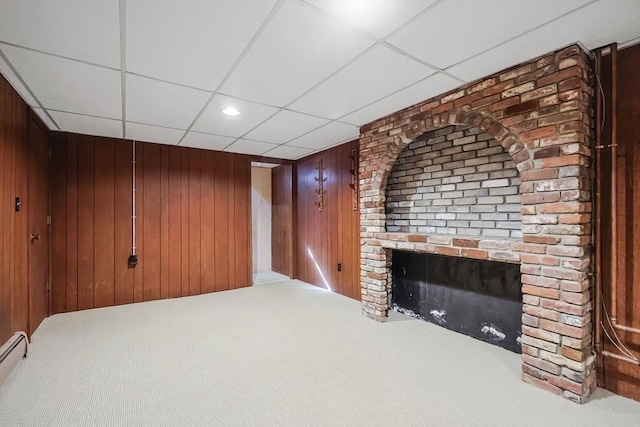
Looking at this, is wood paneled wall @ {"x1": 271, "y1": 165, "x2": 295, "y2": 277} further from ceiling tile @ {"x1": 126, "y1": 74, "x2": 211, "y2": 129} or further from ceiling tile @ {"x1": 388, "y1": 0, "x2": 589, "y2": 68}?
ceiling tile @ {"x1": 388, "y1": 0, "x2": 589, "y2": 68}

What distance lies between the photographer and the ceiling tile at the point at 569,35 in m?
1.62

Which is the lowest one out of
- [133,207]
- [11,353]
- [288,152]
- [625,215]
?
[11,353]

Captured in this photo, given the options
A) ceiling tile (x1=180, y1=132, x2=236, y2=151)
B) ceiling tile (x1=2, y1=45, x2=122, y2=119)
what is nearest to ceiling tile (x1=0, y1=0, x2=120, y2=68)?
ceiling tile (x1=2, y1=45, x2=122, y2=119)

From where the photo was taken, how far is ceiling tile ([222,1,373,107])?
1660mm

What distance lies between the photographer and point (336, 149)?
4.58 metres

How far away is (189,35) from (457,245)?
2.53 metres

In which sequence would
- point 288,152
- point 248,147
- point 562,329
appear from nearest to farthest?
point 562,329 < point 248,147 < point 288,152

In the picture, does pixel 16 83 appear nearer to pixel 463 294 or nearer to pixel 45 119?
pixel 45 119

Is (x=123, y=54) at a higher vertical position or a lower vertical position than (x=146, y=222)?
higher

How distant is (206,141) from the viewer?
424cm

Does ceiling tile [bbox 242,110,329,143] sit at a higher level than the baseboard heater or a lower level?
higher

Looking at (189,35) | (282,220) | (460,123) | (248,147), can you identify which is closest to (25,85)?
(189,35)

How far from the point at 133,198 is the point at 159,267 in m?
1.04

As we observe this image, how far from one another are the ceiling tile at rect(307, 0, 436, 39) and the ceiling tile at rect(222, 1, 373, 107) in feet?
0.20
